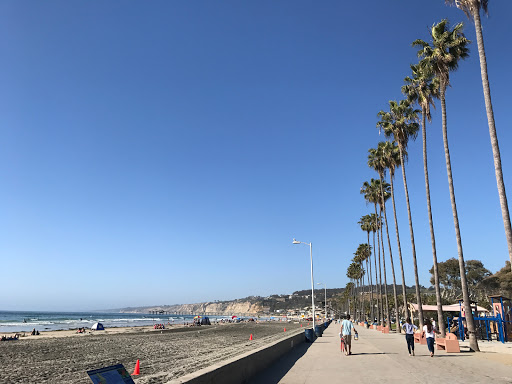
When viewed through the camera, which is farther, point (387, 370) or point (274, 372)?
point (387, 370)

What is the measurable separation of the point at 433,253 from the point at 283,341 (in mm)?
13386

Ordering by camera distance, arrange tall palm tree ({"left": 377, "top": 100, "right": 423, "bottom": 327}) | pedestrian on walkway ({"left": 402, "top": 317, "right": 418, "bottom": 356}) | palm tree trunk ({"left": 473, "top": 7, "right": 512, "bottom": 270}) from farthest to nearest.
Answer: tall palm tree ({"left": 377, "top": 100, "right": 423, "bottom": 327}), pedestrian on walkway ({"left": 402, "top": 317, "right": 418, "bottom": 356}), palm tree trunk ({"left": 473, "top": 7, "right": 512, "bottom": 270})

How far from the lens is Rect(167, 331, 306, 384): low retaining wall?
21.7 ft

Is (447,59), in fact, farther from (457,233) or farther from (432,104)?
(457,233)

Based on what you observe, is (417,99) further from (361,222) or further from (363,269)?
(363,269)

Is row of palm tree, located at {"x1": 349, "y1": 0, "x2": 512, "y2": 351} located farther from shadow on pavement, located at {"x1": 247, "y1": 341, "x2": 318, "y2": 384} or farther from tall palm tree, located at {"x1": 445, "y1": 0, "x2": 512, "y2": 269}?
shadow on pavement, located at {"x1": 247, "y1": 341, "x2": 318, "y2": 384}

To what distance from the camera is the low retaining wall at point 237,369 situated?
21.7 feet

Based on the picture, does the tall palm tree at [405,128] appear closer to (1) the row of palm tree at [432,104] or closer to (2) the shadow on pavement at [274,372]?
(1) the row of palm tree at [432,104]

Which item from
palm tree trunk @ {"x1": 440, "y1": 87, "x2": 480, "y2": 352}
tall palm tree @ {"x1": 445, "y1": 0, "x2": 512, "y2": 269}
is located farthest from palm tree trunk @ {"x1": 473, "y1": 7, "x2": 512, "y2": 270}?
palm tree trunk @ {"x1": 440, "y1": 87, "x2": 480, "y2": 352}

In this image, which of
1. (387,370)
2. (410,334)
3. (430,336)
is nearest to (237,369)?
(387,370)

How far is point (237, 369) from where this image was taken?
8.80m

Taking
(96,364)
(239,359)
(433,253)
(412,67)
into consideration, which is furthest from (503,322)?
(96,364)

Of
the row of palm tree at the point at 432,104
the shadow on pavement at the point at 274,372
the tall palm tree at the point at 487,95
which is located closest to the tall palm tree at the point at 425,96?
the row of palm tree at the point at 432,104

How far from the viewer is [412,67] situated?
2522cm
